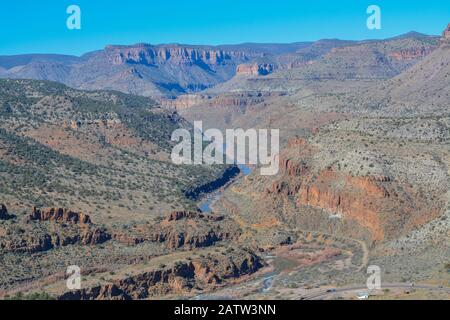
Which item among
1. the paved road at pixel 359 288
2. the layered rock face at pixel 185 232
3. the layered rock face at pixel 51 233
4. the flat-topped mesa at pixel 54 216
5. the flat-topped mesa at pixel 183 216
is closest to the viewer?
the paved road at pixel 359 288

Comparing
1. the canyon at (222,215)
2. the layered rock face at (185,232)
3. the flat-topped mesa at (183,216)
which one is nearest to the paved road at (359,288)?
the canyon at (222,215)

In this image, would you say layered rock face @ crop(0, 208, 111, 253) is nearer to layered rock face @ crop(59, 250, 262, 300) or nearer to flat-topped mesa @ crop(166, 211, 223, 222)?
flat-topped mesa @ crop(166, 211, 223, 222)

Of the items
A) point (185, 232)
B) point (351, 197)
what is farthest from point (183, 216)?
point (351, 197)

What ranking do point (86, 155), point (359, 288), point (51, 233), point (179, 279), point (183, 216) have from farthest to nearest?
point (86, 155) → point (183, 216) → point (51, 233) → point (179, 279) → point (359, 288)

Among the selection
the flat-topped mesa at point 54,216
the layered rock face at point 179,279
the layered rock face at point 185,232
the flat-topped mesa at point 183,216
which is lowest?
the layered rock face at point 179,279

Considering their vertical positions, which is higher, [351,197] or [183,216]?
[351,197]

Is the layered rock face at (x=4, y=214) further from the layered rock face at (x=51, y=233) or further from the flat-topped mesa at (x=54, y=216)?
the flat-topped mesa at (x=54, y=216)

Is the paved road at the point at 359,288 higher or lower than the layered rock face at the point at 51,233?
lower

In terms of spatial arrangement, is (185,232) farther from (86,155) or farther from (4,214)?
(86,155)
